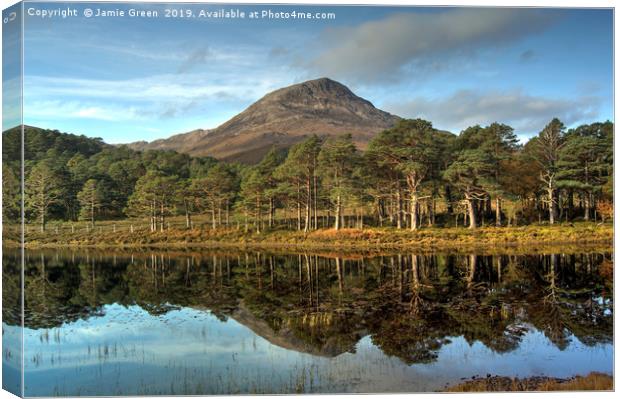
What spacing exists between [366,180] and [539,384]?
29632 mm

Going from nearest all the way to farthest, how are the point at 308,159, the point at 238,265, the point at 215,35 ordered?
the point at 215,35 < the point at 238,265 < the point at 308,159

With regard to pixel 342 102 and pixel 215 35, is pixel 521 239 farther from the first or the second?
pixel 215 35

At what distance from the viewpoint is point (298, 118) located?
75.1 ft

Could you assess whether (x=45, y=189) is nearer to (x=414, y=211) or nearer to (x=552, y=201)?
(x=552, y=201)

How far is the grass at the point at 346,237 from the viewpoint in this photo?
2662 centimetres

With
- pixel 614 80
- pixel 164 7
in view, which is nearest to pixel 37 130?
pixel 164 7

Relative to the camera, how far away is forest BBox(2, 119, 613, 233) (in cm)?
2077

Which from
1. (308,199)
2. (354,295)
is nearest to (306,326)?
(354,295)

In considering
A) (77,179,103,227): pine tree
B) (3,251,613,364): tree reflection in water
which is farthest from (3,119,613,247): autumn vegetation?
(3,251,613,364): tree reflection in water

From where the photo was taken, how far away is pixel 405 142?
36.0m

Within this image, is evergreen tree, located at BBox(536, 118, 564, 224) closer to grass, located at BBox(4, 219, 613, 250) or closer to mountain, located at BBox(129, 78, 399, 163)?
grass, located at BBox(4, 219, 613, 250)

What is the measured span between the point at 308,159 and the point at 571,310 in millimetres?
26084

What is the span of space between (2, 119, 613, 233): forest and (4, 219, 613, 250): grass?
2.51 ft

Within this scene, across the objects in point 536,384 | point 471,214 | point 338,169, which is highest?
point 338,169
